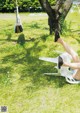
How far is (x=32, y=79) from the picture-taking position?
9094 mm

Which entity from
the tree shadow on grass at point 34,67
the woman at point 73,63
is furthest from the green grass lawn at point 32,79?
the woman at point 73,63

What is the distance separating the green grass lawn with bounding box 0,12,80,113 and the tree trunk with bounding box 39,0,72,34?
62cm

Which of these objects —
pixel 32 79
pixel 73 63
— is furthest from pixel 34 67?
pixel 73 63

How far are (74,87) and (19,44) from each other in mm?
4694

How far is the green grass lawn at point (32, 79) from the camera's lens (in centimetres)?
757

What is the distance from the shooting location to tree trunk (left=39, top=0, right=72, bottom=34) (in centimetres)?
1222

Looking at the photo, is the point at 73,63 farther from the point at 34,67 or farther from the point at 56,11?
the point at 56,11

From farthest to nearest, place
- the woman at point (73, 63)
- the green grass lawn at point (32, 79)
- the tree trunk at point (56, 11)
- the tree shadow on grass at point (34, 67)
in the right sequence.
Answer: the tree trunk at point (56, 11) → the tree shadow on grass at point (34, 67) → the green grass lawn at point (32, 79) → the woman at point (73, 63)

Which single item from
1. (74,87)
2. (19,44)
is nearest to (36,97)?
(74,87)

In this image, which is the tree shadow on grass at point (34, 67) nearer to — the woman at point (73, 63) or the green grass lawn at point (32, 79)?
the green grass lawn at point (32, 79)

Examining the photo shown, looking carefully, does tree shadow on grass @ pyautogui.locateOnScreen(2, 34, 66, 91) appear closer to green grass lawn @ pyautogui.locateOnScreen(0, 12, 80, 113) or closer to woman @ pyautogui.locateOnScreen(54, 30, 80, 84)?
green grass lawn @ pyautogui.locateOnScreen(0, 12, 80, 113)

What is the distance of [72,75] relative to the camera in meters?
8.30

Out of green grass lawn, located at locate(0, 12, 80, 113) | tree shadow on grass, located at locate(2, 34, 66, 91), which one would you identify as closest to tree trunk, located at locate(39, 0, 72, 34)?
green grass lawn, located at locate(0, 12, 80, 113)

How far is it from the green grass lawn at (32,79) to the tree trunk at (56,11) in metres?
0.62
